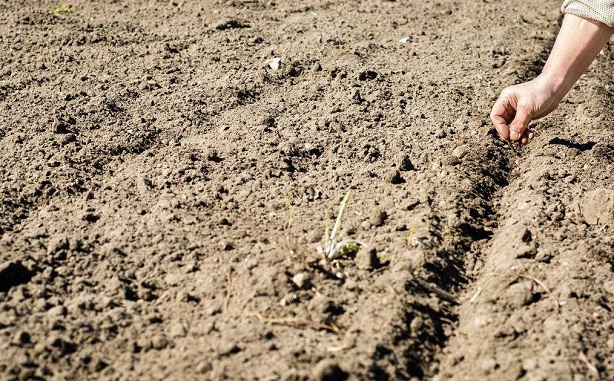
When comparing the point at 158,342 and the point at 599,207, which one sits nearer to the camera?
the point at 158,342

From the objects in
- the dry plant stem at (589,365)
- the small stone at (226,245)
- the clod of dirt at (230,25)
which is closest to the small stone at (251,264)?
the small stone at (226,245)

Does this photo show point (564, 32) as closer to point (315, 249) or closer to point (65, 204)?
point (315, 249)

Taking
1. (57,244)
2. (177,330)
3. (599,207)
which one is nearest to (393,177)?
(599,207)

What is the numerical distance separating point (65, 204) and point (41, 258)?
406mm

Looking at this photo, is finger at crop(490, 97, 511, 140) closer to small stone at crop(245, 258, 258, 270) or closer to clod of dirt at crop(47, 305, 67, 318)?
small stone at crop(245, 258, 258, 270)

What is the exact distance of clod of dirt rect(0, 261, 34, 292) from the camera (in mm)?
2377

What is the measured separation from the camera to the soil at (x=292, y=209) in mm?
2188

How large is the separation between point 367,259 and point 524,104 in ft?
3.22

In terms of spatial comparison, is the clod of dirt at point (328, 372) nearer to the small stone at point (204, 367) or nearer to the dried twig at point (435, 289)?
the small stone at point (204, 367)

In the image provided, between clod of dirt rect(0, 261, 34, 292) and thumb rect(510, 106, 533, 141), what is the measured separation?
1.99 metres

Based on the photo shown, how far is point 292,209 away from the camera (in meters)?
2.88

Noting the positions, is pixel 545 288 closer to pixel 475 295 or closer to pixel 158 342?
pixel 475 295

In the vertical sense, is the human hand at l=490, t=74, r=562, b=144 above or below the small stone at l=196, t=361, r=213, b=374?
above

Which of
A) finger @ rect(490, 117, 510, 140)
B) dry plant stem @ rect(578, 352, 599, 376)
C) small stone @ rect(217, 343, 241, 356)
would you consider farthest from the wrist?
small stone @ rect(217, 343, 241, 356)
